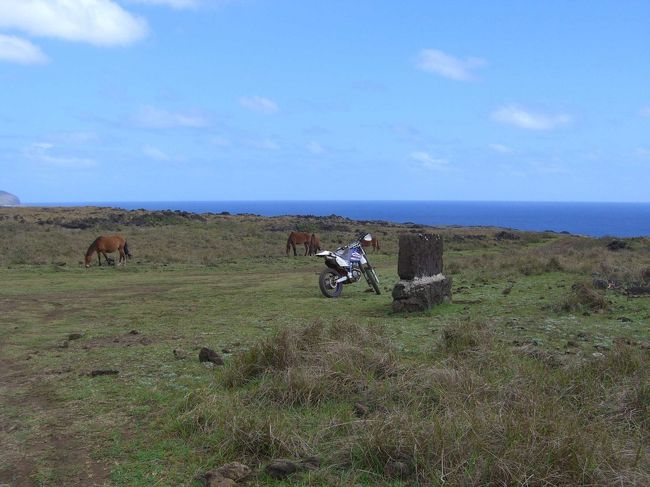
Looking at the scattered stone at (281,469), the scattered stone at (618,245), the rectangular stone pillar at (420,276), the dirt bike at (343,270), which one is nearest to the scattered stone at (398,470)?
the scattered stone at (281,469)

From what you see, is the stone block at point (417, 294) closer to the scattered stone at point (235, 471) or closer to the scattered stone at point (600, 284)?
the scattered stone at point (600, 284)

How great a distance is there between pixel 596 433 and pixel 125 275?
63.9 feet

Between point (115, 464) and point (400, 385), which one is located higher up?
point (400, 385)

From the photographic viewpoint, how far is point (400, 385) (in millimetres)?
5609

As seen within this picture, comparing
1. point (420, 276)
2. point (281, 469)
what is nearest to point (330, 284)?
point (420, 276)

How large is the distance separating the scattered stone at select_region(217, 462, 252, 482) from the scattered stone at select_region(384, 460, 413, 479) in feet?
3.22

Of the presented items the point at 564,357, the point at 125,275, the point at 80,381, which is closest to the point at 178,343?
the point at 80,381

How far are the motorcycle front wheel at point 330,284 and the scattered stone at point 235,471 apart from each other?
34.7 ft

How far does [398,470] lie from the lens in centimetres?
421

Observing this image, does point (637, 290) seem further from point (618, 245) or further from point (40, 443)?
point (618, 245)

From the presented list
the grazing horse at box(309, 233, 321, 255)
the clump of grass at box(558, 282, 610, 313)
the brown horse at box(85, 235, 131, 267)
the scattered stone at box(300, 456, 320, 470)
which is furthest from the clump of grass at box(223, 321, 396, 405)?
the grazing horse at box(309, 233, 321, 255)

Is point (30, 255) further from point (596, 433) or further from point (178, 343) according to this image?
point (596, 433)

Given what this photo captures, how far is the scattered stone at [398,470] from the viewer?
13.8 ft

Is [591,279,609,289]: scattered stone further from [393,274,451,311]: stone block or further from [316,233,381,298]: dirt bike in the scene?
[316,233,381,298]: dirt bike
